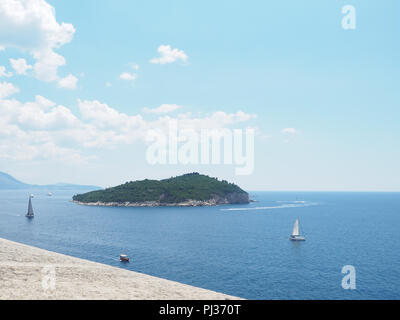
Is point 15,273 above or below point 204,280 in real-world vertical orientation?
above

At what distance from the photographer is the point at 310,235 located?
352 ft

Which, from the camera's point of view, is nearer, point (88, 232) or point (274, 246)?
point (274, 246)

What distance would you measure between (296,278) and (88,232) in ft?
246

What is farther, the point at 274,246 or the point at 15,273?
the point at 274,246
